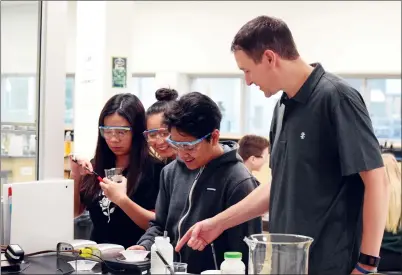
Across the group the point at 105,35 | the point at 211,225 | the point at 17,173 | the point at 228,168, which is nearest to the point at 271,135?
the point at 228,168

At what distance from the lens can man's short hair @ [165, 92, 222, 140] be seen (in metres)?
2.08

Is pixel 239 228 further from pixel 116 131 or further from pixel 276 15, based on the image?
pixel 276 15

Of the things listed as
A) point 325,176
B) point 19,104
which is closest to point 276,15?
point 19,104

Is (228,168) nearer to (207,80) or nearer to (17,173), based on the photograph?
(17,173)

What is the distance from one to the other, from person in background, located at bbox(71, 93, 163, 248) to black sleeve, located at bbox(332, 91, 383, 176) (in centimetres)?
102

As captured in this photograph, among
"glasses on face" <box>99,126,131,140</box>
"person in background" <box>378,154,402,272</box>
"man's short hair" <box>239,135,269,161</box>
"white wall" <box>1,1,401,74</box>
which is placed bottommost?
"person in background" <box>378,154,402,272</box>

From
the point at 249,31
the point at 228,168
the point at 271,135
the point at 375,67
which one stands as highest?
the point at 375,67

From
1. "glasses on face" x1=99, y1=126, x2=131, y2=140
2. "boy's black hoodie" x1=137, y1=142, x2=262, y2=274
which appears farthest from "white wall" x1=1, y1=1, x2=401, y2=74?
"boy's black hoodie" x1=137, y1=142, x2=262, y2=274

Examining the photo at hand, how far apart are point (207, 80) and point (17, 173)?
4.83m

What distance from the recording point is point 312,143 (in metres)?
1.73

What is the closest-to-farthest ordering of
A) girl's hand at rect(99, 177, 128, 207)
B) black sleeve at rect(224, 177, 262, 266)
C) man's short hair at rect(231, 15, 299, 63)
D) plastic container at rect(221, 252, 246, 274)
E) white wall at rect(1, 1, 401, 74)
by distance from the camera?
plastic container at rect(221, 252, 246, 274) < man's short hair at rect(231, 15, 299, 63) < black sleeve at rect(224, 177, 262, 266) < girl's hand at rect(99, 177, 128, 207) < white wall at rect(1, 1, 401, 74)

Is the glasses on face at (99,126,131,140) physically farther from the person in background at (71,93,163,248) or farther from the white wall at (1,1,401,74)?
the white wall at (1,1,401,74)

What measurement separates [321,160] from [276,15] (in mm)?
5144

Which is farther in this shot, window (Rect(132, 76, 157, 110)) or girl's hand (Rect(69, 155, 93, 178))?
window (Rect(132, 76, 157, 110))
